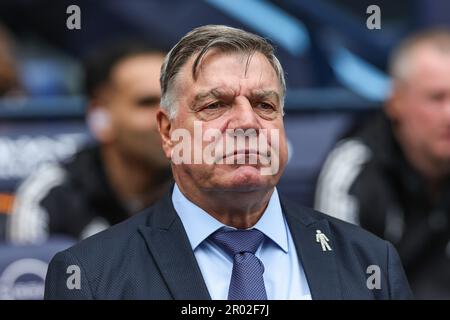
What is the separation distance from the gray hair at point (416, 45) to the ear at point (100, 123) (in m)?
1.34

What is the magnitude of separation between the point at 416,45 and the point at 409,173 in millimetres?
635

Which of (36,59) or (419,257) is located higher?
Result: (36,59)

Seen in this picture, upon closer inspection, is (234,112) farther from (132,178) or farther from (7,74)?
(7,74)

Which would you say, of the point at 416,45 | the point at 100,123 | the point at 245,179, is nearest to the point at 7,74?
the point at 100,123

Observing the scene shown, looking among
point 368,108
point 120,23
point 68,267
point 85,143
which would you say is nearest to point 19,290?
point 68,267

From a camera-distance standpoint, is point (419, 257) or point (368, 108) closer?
point (419, 257)

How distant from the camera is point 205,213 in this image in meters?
2.17

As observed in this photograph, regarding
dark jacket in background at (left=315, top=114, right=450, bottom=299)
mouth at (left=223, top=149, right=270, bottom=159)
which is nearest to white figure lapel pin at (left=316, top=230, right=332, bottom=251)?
mouth at (left=223, top=149, right=270, bottom=159)

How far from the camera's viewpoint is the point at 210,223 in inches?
84.7

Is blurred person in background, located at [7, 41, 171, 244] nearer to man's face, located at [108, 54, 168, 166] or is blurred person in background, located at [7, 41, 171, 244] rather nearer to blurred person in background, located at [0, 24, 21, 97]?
man's face, located at [108, 54, 168, 166]

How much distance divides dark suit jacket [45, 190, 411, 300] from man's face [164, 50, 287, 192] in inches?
5.6

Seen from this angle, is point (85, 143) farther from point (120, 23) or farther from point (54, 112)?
point (120, 23)
